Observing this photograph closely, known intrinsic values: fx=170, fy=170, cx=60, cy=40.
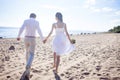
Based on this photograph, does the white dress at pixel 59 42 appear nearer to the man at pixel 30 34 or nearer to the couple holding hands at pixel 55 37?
the couple holding hands at pixel 55 37

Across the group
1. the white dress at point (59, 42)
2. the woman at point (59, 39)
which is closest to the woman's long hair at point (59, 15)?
the woman at point (59, 39)

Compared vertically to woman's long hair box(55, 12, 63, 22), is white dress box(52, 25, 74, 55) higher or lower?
lower

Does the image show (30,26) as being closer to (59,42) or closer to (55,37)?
(55,37)

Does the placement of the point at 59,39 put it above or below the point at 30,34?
below

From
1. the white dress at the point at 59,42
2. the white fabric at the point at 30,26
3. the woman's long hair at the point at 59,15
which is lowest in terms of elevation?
the white dress at the point at 59,42

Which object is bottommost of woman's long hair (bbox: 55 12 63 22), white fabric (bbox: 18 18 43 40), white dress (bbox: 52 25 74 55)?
white dress (bbox: 52 25 74 55)

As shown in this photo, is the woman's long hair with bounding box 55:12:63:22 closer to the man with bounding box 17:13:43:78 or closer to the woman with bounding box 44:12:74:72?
the woman with bounding box 44:12:74:72

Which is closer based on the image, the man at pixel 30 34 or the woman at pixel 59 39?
the man at pixel 30 34

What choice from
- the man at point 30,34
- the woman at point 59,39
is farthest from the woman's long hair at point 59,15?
the man at point 30,34

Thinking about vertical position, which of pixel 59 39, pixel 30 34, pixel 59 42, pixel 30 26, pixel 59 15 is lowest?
pixel 59 42

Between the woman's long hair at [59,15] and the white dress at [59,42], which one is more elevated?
the woman's long hair at [59,15]

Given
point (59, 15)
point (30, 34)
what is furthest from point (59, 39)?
point (30, 34)

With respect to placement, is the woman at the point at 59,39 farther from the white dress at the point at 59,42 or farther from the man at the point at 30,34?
the man at the point at 30,34

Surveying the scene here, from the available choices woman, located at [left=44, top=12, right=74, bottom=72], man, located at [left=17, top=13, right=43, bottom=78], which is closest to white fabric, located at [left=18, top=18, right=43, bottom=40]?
man, located at [left=17, top=13, right=43, bottom=78]
